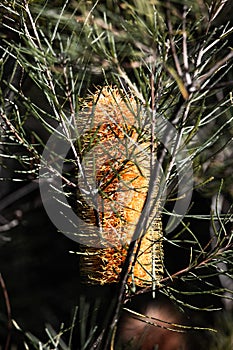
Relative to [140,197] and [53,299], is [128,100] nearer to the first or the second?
[140,197]

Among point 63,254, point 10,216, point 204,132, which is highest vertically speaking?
point 204,132

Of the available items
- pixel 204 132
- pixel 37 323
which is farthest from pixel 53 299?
pixel 204 132

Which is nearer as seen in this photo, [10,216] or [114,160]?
[114,160]

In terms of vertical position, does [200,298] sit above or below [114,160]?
below

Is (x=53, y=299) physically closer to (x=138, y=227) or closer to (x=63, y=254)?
(x=63, y=254)

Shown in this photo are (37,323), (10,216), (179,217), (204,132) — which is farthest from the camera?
(37,323)

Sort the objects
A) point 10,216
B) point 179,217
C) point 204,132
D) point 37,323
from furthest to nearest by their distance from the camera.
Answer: point 37,323
point 10,216
point 204,132
point 179,217
